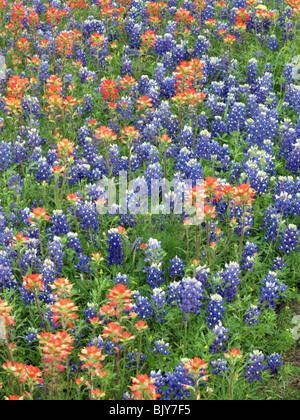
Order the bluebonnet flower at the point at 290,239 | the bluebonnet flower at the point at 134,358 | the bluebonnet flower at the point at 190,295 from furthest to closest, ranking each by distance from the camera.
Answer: the bluebonnet flower at the point at 290,239, the bluebonnet flower at the point at 190,295, the bluebonnet flower at the point at 134,358

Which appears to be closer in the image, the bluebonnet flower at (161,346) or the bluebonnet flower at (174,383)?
the bluebonnet flower at (174,383)

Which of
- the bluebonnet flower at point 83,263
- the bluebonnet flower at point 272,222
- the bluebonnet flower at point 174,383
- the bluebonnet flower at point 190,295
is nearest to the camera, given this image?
the bluebonnet flower at point 174,383

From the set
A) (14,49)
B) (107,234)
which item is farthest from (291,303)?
(14,49)

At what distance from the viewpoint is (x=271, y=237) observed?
5.26 m

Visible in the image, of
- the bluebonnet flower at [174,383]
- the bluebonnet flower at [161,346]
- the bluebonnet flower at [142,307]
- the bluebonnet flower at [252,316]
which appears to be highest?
the bluebonnet flower at [142,307]

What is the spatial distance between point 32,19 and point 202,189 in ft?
14.0

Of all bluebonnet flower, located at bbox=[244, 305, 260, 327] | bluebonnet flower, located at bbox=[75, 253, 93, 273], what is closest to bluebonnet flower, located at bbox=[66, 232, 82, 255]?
bluebonnet flower, located at bbox=[75, 253, 93, 273]

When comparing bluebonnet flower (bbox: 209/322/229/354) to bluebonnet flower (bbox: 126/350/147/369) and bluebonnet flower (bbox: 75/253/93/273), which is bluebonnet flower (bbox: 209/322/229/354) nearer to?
bluebonnet flower (bbox: 126/350/147/369)

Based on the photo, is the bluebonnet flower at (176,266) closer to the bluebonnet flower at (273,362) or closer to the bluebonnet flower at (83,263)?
the bluebonnet flower at (83,263)

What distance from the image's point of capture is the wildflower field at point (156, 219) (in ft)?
13.2

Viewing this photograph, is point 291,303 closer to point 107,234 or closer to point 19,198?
point 107,234

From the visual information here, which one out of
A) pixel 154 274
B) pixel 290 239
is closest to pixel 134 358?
pixel 154 274

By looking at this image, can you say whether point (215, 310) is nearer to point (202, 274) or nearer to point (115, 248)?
point (202, 274)

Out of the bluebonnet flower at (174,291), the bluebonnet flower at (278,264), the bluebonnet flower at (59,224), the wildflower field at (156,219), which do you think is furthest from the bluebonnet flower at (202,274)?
the bluebonnet flower at (59,224)
